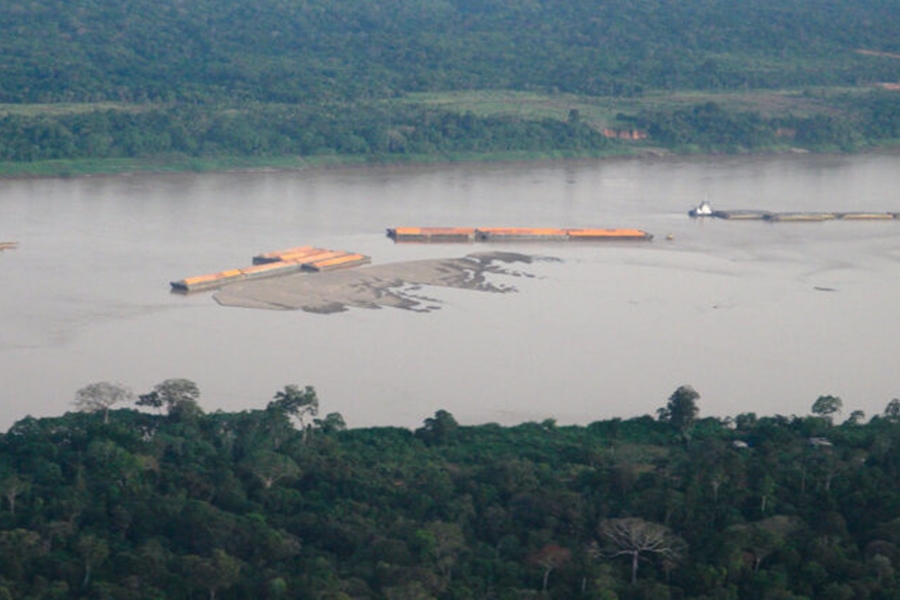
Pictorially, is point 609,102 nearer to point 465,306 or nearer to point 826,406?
point 465,306

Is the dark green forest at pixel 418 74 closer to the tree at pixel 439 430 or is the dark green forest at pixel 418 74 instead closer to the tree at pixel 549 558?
the tree at pixel 439 430

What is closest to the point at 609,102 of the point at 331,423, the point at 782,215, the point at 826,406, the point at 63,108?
the point at 63,108

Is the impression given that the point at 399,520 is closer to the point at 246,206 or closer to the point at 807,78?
the point at 246,206

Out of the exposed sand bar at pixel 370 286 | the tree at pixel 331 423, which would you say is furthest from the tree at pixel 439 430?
the exposed sand bar at pixel 370 286

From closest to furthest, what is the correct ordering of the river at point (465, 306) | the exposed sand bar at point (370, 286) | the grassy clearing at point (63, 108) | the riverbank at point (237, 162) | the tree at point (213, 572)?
the tree at point (213, 572)
the river at point (465, 306)
the exposed sand bar at point (370, 286)
the riverbank at point (237, 162)
the grassy clearing at point (63, 108)

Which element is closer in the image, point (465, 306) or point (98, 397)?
point (98, 397)

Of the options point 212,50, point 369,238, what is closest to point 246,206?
point 369,238
